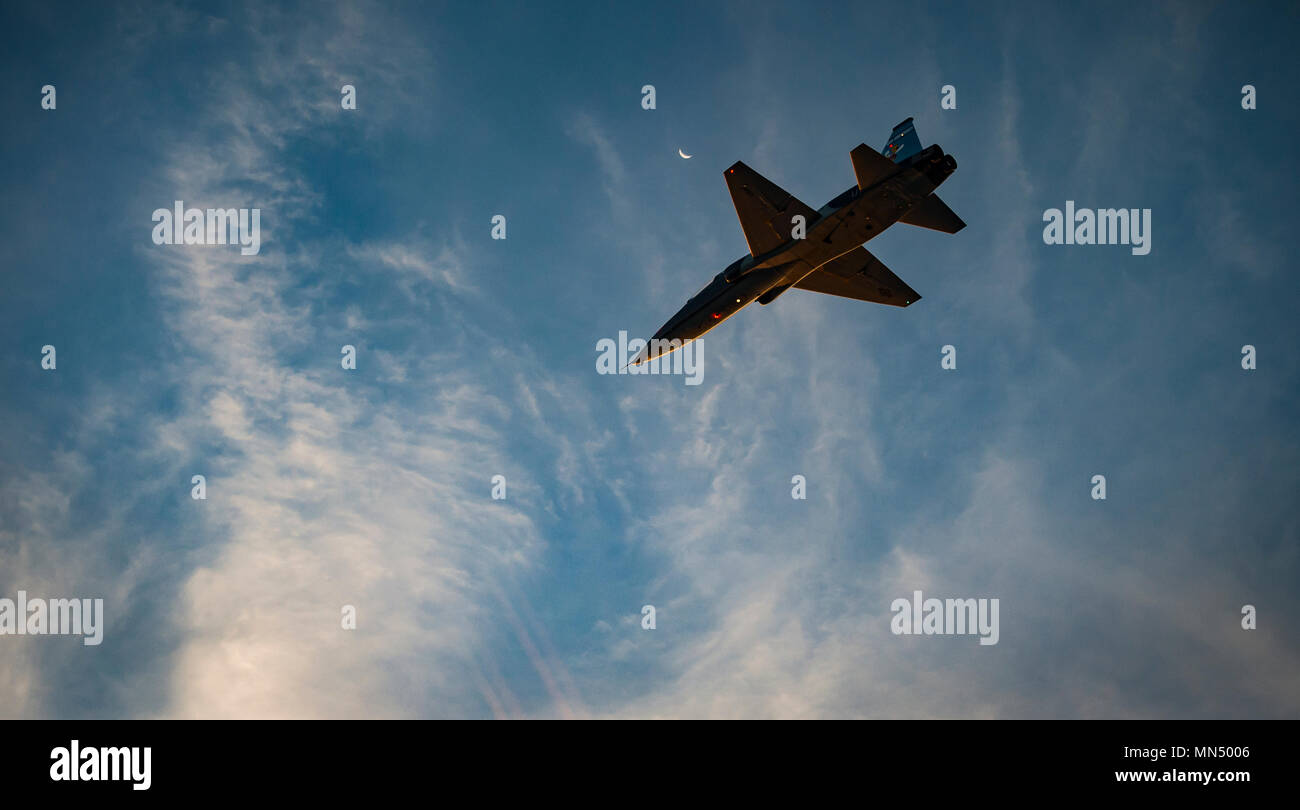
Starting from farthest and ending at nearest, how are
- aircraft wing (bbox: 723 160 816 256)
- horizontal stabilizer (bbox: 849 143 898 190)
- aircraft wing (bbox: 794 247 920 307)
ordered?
aircraft wing (bbox: 794 247 920 307)
aircraft wing (bbox: 723 160 816 256)
horizontal stabilizer (bbox: 849 143 898 190)

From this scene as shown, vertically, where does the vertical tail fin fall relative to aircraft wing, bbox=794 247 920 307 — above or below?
above

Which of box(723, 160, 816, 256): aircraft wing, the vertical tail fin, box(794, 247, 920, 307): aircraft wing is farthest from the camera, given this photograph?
box(794, 247, 920, 307): aircraft wing

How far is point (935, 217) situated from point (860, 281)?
6483mm

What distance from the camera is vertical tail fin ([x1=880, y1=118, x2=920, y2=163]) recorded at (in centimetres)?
4006

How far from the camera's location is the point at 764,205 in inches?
1687

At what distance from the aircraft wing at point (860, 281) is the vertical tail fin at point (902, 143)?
23.5 ft

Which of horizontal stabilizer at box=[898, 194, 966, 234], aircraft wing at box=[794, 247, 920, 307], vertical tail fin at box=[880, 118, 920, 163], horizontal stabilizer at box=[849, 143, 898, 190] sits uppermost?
vertical tail fin at box=[880, 118, 920, 163]

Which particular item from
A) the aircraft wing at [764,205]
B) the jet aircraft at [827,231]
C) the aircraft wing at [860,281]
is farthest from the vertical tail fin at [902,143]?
the aircraft wing at [860,281]

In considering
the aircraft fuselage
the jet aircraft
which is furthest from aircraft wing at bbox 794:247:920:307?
the aircraft fuselage

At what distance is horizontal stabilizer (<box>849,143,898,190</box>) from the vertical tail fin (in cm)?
172

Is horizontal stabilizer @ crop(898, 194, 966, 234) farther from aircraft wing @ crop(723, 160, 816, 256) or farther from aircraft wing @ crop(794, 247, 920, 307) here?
aircraft wing @ crop(723, 160, 816, 256)
